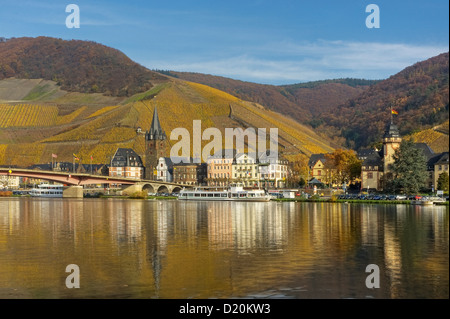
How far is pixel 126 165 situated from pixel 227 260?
145295 mm

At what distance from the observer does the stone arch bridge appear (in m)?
124

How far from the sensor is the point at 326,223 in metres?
56.1

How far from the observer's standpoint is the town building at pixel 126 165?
175500mm

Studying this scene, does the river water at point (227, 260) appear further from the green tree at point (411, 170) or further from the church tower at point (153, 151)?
the church tower at point (153, 151)

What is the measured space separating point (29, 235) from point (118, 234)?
6459 millimetres

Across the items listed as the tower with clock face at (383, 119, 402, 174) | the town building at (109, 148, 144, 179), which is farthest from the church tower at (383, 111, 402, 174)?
the town building at (109, 148, 144, 179)

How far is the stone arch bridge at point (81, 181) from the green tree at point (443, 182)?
65321mm

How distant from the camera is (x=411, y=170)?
101875mm

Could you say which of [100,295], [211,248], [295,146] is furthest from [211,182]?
[100,295]

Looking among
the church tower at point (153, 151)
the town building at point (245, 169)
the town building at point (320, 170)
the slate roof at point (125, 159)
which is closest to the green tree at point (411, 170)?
the town building at point (320, 170)

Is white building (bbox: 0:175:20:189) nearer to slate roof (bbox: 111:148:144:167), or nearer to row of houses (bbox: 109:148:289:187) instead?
slate roof (bbox: 111:148:144:167)

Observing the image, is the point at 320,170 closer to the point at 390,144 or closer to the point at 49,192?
the point at 390,144
